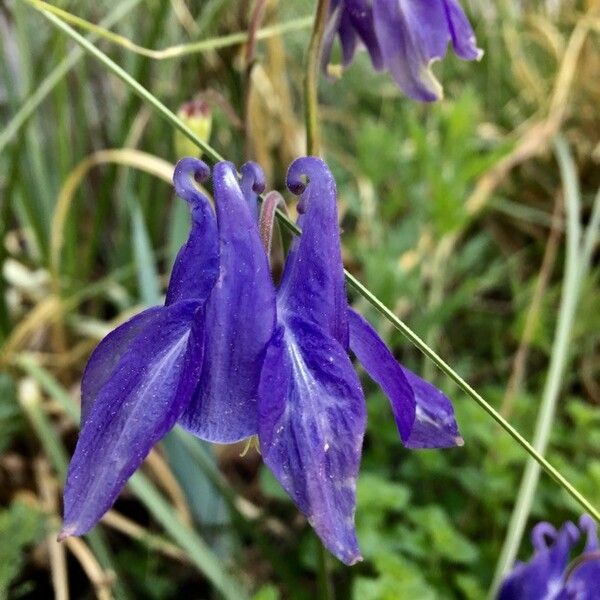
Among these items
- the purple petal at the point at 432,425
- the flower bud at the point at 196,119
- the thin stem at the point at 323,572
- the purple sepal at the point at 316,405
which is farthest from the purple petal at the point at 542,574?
the flower bud at the point at 196,119

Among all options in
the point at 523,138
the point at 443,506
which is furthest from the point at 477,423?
the point at 523,138

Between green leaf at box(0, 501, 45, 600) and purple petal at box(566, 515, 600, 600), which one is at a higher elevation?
green leaf at box(0, 501, 45, 600)

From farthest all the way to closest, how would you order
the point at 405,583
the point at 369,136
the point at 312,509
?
the point at 369,136
the point at 405,583
the point at 312,509

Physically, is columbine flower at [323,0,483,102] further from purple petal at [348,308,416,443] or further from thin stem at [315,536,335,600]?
thin stem at [315,536,335,600]

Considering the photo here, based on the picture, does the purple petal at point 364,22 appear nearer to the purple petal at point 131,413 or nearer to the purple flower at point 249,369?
the purple flower at point 249,369

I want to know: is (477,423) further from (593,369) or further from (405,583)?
(593,369)

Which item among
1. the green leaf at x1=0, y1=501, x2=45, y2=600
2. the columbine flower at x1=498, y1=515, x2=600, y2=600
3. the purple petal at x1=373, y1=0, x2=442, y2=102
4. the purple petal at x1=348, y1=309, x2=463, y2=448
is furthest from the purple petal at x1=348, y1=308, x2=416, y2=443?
the green leaf at x1=0, y1=501, x2=45, y2=600

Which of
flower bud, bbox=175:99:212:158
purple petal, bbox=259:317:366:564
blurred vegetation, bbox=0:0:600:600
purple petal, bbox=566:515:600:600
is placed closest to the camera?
purple petal, bbox=259:317:366:564
